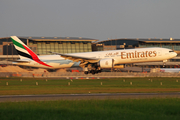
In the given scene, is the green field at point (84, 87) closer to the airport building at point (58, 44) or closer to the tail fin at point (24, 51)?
the tail fin at point (24, 51)

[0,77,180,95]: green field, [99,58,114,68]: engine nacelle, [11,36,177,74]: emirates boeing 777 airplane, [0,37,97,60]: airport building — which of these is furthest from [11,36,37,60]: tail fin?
[0,37,97,60]: airport building

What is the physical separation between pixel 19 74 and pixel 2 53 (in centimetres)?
3579

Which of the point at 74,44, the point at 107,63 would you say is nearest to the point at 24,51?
the point at 107,63

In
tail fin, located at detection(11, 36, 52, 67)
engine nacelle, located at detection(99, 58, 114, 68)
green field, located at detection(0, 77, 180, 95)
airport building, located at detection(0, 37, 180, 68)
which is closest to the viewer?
green field, located at detection(0, 77, 180, 95)

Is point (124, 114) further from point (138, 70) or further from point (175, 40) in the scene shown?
point (175, 40)

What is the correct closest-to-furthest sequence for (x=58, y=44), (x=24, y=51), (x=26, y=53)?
(x=26, y=53) < (x=24, y=51) < (x=58, y=44)

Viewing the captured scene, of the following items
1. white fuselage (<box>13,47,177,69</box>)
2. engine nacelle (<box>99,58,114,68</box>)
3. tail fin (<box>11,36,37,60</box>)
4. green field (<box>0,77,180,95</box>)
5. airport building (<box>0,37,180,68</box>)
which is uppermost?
airport building (<box>0,37,180,68</box>)

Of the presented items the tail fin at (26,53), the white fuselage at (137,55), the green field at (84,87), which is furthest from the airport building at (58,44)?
the green field at (84,87)

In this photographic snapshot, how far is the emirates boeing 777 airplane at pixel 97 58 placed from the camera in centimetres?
4566

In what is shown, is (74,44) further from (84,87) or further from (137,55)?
(84,87)

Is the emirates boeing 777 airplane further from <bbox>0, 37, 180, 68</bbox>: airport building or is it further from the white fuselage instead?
<bbox>0, 37, 180, 68</bbox>: airport building

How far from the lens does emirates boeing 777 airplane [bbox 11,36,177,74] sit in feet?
150

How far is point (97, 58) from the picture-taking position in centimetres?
4900

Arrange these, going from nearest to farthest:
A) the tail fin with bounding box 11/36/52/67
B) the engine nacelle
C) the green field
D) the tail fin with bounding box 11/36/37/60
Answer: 1. the green field
2. the engine nacelle
3. the tail fin with bounding box 11/36/52/67
4. the tail fin with bounding box 11/36/37/60
